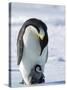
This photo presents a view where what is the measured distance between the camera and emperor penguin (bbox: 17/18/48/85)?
2.43 meters

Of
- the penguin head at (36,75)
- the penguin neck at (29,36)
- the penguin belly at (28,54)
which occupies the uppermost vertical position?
the penguin neck at (29,36)

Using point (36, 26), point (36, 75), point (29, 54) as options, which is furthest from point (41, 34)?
point (36, 75)

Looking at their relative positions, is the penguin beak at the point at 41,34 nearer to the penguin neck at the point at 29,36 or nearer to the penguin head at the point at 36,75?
the penguin neck at the point at 29,36

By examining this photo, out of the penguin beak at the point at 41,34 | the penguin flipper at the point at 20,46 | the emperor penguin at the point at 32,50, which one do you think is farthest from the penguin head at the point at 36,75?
the penguin beak at the point at 41,34

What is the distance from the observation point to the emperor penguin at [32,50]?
7.98ft

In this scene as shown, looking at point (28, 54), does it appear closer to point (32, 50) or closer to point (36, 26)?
point (32, 50)

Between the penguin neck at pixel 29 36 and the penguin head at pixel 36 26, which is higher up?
the penguin head at pixel 36 26

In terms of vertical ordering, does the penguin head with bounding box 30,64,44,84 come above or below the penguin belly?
below

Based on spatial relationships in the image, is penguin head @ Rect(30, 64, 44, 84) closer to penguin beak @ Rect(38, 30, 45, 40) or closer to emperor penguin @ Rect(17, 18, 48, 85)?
emperor penguin @ Rect(17, 18, 48, 85)

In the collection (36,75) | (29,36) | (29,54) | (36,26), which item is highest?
(36,26)

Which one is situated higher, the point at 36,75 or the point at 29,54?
the point at 29,54

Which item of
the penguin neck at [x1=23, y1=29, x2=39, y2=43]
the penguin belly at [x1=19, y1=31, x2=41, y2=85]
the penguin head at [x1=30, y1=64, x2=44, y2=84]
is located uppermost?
the penguin neck at [x1=23, y1=29, x2=39, y2=43]

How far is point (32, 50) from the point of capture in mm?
2451

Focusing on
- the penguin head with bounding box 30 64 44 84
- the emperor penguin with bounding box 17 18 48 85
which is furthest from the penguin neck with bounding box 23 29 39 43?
the penguin head with bounding box 30 64 44 84
